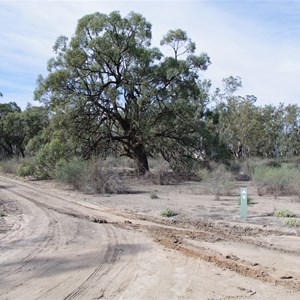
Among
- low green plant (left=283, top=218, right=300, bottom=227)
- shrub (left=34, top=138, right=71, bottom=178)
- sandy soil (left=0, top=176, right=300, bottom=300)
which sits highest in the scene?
shrub (left=34, top=138, right=71, bottom=178)

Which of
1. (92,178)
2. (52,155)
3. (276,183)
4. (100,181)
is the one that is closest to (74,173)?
(92,178)

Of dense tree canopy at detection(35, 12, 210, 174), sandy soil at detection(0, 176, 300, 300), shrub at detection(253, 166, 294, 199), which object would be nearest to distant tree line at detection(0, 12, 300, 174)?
dense tree canopy at detection(35, 12, 210, 174)

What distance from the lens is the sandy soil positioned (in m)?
6.52

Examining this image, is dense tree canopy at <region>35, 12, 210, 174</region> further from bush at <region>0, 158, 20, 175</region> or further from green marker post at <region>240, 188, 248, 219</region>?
green marker post at <region>240, 188, 248, 219</region>

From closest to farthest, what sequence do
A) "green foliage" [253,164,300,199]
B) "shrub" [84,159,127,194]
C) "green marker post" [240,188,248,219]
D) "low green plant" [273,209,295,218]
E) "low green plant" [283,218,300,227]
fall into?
"low green plant" [283,218,300,227], "green marker post" [240,188,248,219], "low green plant" [273,209,295,218], "green foliage" [253,164,300,199], "shrub" [84,159,127,194]

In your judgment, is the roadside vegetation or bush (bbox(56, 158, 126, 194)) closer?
bush (bbox(56, 158, 126, 194))

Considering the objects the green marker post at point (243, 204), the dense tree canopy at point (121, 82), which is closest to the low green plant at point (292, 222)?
the green marker post at point (243, 204)

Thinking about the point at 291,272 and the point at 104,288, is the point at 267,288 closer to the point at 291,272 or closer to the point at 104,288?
the point at 291,272

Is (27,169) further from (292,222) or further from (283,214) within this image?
(292,222)

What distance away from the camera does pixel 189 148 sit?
118 ft

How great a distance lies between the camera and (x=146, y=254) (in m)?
8.81

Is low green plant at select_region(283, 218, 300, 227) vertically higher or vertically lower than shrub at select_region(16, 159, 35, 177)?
lower

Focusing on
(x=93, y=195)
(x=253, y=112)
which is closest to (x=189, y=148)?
(x=93, y=195)

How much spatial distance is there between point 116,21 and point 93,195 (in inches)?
564
